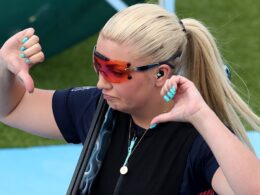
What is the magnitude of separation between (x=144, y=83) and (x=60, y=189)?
1.94 metres

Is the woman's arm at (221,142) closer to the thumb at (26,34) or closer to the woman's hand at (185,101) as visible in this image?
the woman's hand at (185,101)

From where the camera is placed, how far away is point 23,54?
2.21 m

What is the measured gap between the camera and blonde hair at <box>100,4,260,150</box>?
210cm

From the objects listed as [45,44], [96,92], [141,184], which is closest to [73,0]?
[45,44]

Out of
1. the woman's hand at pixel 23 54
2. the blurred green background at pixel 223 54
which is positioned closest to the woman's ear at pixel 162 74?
the woman's hand at pixel 23 54

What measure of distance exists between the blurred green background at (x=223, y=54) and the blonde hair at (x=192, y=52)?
2296 mm

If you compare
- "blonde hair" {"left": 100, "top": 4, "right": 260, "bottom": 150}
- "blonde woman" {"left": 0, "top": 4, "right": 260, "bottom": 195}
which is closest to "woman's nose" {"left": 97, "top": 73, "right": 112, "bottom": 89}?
"blonde woman" {"left": 0, "top": 4, "right": 260, "bottom": 195}

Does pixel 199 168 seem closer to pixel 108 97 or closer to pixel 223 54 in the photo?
pixel 108 97

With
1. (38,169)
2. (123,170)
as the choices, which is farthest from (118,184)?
(38,169)

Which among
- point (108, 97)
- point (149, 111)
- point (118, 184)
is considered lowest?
point (118, 184)

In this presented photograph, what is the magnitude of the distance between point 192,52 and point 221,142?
50cm

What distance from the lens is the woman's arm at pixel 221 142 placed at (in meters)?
1.85

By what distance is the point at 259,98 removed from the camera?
4.98 meters

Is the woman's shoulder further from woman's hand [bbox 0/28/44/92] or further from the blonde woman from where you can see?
woman's hand [bbox 0/28/44/92]
